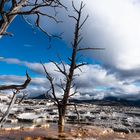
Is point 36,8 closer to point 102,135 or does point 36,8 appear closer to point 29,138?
point 29,138

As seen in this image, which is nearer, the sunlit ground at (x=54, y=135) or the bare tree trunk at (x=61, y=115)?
the sunlit ground at (x=54, y=135)

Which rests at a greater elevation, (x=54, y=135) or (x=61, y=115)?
(x=61, y=115)

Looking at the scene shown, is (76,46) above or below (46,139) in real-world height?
above

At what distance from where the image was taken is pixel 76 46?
68.3 ft

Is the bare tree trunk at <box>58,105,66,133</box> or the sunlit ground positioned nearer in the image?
the sunlit ground

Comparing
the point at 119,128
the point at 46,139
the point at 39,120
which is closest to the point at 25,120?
the point at 39,120

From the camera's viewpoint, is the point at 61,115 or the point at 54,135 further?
the point at 61,115

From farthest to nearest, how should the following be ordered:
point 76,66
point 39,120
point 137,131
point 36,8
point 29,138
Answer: point 39,120, point 137,131, point 76,66, point 29,138, point 36,8

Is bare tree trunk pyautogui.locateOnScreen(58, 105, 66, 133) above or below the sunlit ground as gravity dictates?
above

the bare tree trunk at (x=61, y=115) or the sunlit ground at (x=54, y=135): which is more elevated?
the bare tree trunk at (x=61, y=115)

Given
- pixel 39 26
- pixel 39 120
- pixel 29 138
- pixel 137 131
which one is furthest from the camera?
pixel 39 120

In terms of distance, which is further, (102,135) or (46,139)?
(102,135)

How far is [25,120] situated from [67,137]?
8684 millimetres

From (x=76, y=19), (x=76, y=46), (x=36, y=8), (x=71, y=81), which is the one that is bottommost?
(x=36, y=8)
